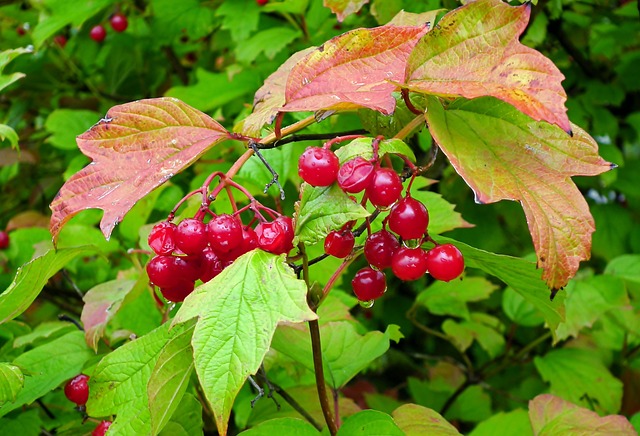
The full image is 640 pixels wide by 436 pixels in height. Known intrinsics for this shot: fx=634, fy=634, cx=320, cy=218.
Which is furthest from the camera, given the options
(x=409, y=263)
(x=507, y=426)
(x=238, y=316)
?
(x=507, y=426)

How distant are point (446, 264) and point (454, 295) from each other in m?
1.16

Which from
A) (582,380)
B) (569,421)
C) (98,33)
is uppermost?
(98,33)

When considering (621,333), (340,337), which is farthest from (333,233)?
(621,333)

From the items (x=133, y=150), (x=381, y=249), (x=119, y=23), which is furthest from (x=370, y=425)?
(x=119, y=23)

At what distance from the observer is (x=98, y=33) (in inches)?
101

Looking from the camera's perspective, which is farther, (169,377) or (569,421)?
(569,421)

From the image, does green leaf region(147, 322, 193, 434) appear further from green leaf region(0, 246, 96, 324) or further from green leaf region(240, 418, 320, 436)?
green leaf region(0, 246, 96, 324)

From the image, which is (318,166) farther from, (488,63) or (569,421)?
(569,421)

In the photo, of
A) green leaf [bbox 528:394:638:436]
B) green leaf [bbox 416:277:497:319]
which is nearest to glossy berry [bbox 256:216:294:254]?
green leaf [bbox 528:394:638:436]

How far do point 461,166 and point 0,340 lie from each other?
1328 mm

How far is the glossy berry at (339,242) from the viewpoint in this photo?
845 mm

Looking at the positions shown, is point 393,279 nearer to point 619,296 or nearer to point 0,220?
point 619,296

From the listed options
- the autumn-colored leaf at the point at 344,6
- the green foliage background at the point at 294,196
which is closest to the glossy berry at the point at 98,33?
the green foliage background at the point at 294,196

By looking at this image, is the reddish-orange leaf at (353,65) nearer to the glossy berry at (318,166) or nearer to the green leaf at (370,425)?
the glossy berry at (318,166)
